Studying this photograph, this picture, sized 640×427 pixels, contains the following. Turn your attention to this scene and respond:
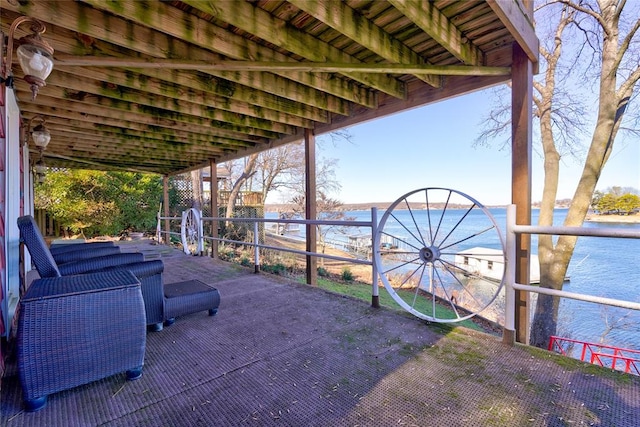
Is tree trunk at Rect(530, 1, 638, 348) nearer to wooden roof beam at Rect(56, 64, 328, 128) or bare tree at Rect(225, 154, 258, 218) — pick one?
wooden roof beam at Rect(56, 64, 328, 128)

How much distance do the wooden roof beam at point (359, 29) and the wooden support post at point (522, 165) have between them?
A: 858 millimetres

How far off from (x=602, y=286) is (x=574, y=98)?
297 inches

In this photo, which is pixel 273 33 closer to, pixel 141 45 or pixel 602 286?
pixel 141 45

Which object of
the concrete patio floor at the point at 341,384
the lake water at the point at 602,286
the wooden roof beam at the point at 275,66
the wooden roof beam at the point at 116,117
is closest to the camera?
the concrete patio floor at the point at 341,384

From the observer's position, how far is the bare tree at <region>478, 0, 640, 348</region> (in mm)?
5148

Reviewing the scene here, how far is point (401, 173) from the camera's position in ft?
85.7

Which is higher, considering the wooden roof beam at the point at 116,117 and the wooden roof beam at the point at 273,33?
the wooden roof beam at the point at 273,33

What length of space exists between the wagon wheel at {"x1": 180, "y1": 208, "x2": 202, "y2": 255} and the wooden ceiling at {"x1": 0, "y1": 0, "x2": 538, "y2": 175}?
87.8 inches

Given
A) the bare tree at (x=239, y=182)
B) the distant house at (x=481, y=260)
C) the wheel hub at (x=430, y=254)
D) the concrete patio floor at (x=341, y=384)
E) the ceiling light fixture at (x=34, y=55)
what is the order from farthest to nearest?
the bare tree at (x=239, y=182)
the wheel hub at (x=430, y=254)
the distant house at (x=481, y=260)
the ceiling light fixture at (x=34, y=55)
the concrete patio floor at (x=341, y=384)

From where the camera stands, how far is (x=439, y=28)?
218 cm

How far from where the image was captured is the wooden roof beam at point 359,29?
195cm

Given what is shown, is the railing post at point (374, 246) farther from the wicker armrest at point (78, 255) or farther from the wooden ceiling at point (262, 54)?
the wicker armrest at point (78, 255)

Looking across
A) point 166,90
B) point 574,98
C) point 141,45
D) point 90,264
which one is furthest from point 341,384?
point 574,98

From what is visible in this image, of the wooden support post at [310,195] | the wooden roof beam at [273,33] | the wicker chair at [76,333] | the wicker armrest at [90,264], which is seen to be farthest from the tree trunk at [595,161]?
the wicker armrest at [90,264]
